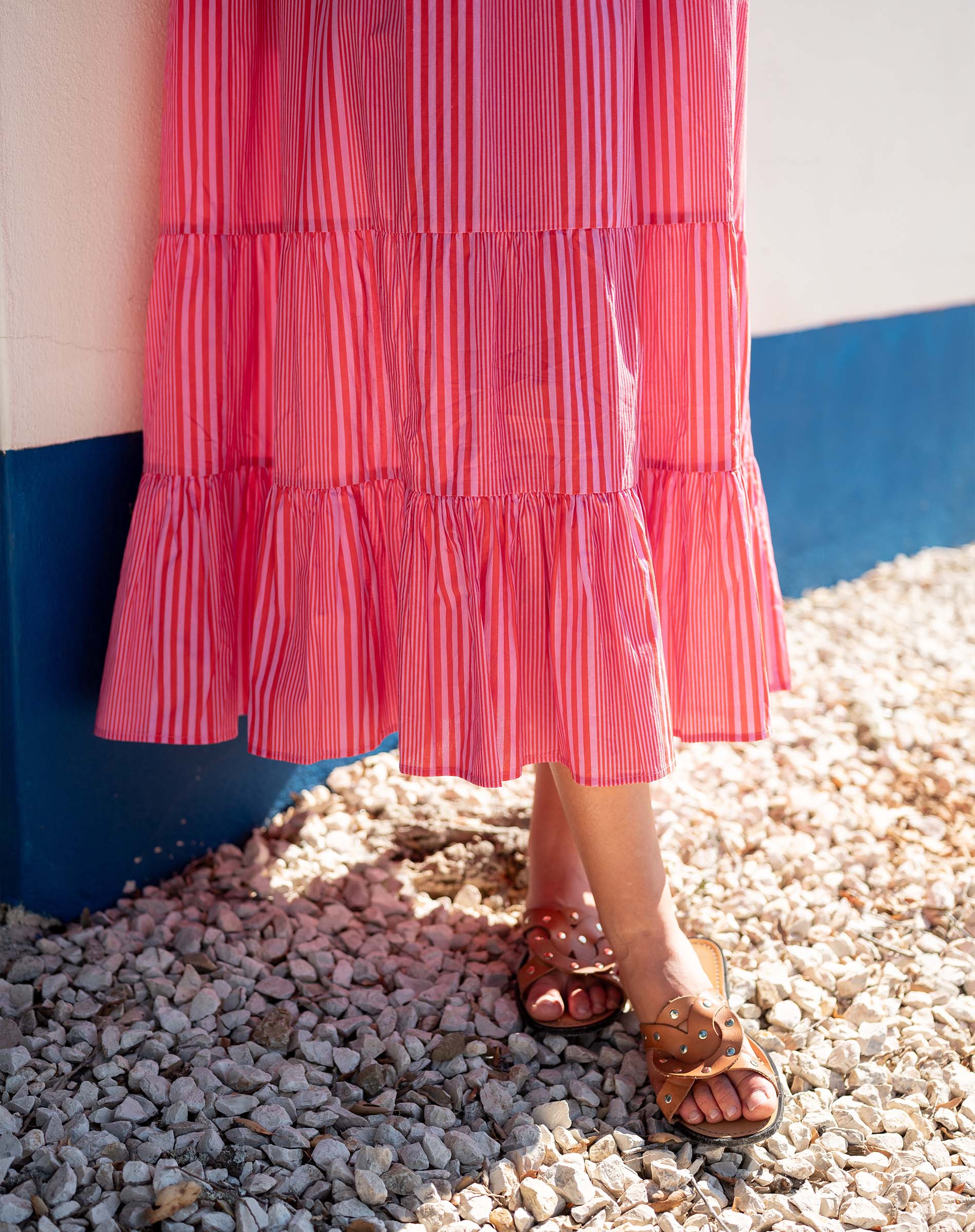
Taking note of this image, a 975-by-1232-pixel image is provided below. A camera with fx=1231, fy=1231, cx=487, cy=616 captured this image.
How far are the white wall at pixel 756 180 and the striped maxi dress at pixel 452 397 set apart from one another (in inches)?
3.1

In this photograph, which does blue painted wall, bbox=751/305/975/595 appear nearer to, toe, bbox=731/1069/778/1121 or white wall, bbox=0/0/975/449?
white wall, bbox=0/0/975/449

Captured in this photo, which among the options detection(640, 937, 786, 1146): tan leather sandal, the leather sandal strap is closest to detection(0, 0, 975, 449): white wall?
the leather sandal strap

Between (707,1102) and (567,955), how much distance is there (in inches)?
10.4

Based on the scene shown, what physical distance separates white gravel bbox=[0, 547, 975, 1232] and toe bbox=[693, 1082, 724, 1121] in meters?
0.04

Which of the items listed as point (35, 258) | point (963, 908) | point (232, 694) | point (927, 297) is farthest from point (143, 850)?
point (927, 297)

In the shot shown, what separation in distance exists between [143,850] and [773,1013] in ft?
2.72

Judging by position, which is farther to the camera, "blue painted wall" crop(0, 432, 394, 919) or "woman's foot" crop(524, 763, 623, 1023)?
"woman's foot" crop(524, 763, 623, 1023)

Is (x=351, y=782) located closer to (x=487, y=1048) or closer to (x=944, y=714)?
(x=487, y=1048)

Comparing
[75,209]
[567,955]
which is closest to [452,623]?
[567,955]

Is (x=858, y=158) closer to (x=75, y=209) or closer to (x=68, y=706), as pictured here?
(x=75, y=209)

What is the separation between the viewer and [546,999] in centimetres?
140

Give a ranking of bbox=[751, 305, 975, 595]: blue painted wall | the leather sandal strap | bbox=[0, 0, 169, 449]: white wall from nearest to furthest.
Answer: bbox=[0, 0, 169, 449]: white wall, the leather sandal strap, bbox=[751, 305, 975, 595]: blue painted wall

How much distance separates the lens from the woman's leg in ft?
4.30

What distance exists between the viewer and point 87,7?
1384 mm
